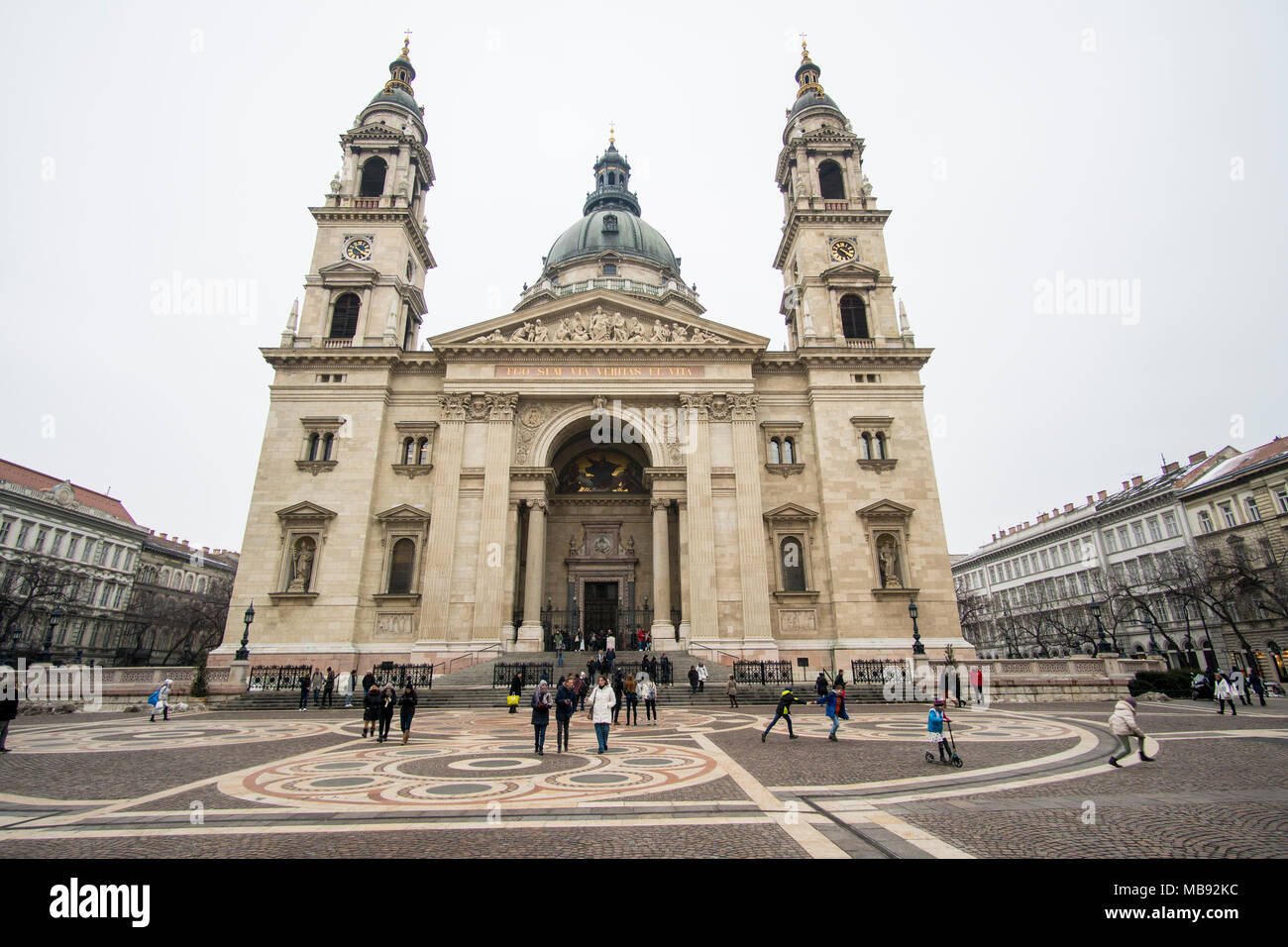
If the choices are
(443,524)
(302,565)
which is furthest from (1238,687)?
(302,565)

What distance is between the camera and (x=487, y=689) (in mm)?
23797

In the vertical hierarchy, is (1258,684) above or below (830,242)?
below

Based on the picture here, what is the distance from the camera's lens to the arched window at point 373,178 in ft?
131

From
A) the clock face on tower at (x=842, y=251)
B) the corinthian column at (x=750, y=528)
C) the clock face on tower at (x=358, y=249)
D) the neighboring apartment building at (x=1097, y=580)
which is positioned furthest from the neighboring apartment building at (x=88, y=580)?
the neighboring apartment building at (x=1097, y=580)

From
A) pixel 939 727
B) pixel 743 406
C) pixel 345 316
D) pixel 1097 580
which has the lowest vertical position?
pixel 939 727

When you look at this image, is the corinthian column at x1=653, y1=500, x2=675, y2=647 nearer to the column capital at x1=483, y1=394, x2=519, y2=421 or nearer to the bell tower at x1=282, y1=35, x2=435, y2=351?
the column capital at x1=483, y1=394, x2=519, y2=421

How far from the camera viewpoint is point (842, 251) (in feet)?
128

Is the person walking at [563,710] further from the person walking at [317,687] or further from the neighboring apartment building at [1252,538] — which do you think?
the neighboring apartment building at [1252,538]

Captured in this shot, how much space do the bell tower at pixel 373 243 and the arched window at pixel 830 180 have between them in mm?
25857

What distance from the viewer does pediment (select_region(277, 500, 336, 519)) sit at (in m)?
31.0

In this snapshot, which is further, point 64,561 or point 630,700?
point 64,561

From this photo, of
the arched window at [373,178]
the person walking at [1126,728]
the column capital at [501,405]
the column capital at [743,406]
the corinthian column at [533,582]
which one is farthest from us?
the arched window at [373,178]

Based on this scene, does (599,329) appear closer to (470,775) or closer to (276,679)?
(276,679)

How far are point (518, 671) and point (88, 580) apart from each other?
49.9 metres
